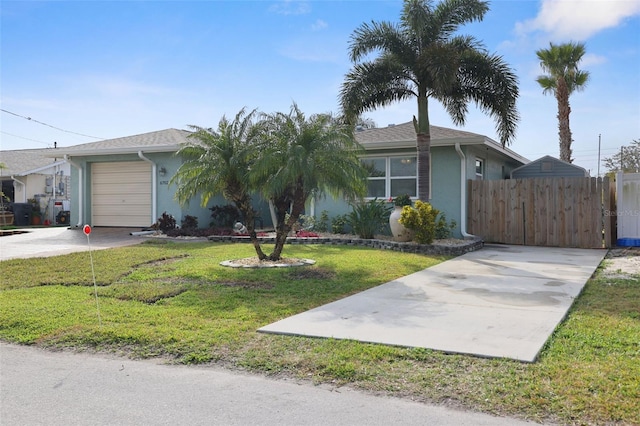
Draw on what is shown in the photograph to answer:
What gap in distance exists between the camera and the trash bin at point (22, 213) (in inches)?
944

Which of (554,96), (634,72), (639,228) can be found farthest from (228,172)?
(554,96)

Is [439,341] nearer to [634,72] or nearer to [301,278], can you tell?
[301,278]

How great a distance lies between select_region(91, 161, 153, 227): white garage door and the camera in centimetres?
1834

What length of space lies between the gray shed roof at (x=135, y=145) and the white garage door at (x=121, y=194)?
2.48ft

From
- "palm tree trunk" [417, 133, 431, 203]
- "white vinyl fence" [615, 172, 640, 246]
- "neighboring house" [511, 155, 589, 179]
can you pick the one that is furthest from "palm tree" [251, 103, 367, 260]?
"neighboring house" [511, 155, 589, 179]

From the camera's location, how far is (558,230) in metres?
13.7

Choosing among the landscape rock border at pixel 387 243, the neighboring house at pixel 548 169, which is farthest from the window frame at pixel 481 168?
the neighboring house at pixel 548 169

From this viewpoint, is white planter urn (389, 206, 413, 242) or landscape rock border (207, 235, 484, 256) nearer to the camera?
landscape rock border (207, 235, 484, 256)

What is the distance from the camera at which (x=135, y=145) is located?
1773 cm

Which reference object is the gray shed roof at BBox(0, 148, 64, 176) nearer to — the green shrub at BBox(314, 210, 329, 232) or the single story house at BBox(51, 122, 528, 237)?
the single story house at BBox(51, 122, 528, 237)

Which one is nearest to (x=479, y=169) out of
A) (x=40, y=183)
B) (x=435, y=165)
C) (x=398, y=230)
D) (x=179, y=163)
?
(x=435, y=165)

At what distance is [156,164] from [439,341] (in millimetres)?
14986

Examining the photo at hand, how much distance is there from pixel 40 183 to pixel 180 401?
1072 inches

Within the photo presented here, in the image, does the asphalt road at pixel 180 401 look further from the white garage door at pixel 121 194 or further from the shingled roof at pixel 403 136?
the white garage door at pixel 121 194
